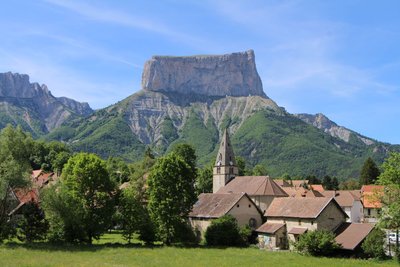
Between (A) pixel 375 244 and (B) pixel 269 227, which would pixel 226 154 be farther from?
(A) pixel 375 244

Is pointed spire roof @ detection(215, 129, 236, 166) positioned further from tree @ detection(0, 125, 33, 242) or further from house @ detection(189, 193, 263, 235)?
tree @ detection(0, 125, 33, 242)

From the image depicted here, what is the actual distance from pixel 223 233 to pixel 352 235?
14.5 meters

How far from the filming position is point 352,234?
47844mm

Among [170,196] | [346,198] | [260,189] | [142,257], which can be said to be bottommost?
[142,257]

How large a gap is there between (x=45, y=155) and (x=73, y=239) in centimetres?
8781

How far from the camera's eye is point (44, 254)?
41.2 m

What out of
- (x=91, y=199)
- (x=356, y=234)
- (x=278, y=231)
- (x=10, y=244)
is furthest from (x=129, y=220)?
(x=356, y=234)

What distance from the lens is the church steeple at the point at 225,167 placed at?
78.1 m

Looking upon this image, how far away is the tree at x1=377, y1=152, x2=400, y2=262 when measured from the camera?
4094cm

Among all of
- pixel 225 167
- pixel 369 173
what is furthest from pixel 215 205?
pixel 369 173

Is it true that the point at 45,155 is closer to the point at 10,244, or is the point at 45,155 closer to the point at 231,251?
the point at 10,244

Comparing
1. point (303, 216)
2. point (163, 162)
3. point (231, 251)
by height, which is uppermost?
point (163, 162)

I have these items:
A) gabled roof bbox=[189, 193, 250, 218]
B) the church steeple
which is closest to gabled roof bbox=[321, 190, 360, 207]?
the church steeple

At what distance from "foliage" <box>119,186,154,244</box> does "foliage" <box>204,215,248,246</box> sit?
7.01 metres
